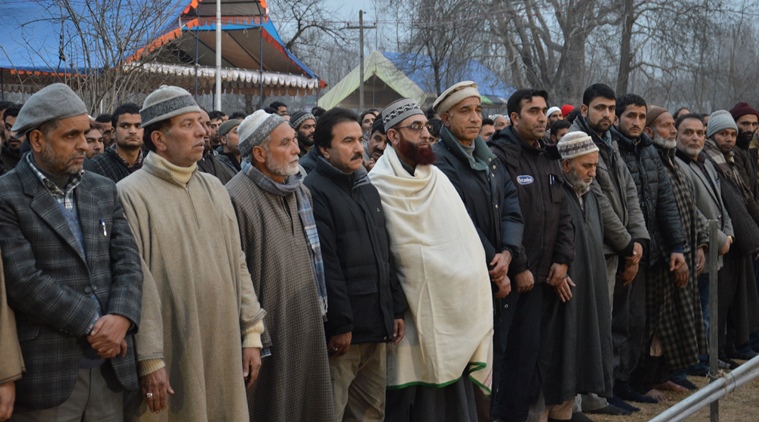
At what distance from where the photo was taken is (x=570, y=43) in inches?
952

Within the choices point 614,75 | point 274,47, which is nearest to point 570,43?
point 614,75

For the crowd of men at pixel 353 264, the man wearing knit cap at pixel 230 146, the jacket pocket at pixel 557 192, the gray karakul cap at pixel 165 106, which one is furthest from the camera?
the man wearing knit cap at pixel 230 146

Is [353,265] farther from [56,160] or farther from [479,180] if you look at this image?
[56,160]

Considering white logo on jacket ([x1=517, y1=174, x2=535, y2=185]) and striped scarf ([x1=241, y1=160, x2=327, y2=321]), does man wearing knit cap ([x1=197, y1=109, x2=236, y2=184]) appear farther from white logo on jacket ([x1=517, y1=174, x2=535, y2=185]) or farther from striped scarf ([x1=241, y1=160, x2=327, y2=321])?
striped scarf ([x1=241, y1=160, x2=327, y2=321])

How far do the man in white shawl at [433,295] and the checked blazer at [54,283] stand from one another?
1766mm

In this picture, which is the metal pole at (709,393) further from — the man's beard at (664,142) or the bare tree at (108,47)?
the bare tree at (108,47)

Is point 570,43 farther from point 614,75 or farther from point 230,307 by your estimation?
point 230,307

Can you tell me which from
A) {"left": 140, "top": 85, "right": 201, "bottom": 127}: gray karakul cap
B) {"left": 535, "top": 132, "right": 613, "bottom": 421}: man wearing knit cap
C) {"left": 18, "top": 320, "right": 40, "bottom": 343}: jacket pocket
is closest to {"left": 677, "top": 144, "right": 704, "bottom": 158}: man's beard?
{"left": 535, "top": 132, "right": 613, "bottom": 421}: man wearing knit cap

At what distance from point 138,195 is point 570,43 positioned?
21.7m

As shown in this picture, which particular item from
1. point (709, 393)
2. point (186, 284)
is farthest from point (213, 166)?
point (709, 393)

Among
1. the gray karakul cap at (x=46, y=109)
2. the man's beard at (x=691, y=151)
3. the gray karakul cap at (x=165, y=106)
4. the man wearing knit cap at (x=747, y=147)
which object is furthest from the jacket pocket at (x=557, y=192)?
the man wearing knit cap at (x=747, y=147)

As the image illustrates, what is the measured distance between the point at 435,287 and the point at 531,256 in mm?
1115

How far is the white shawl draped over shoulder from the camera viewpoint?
16.1ft

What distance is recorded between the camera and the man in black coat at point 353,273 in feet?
15.3
